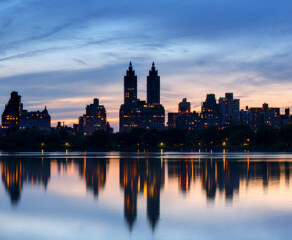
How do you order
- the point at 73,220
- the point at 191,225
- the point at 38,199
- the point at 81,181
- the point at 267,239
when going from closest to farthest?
the point at 267,239, the point at 191,225, the point at 73,220, the point at 38,199, the point at 81,181

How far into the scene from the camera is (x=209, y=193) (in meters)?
30.0

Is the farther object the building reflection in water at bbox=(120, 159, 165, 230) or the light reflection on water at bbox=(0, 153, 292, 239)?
the building reflection in water at bbox=(120, 159, 165, 230)

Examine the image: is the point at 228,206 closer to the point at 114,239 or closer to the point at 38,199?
the point at 114,239

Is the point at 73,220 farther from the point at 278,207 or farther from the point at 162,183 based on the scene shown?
the point at 162,183

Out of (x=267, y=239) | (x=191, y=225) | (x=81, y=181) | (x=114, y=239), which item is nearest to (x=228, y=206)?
(x=191, y=225)

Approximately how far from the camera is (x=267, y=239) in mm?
17125

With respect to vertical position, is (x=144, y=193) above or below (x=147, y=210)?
below

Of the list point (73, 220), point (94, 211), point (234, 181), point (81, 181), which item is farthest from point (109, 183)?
point (73, 220)

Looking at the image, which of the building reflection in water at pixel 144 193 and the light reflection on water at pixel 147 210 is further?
the building reflection in water at pixel 144 193

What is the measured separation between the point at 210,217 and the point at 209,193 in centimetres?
871

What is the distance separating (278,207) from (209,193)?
628cm

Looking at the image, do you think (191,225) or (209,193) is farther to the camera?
(209,193)

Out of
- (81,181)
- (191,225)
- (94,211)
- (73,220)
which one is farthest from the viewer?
(81,181)

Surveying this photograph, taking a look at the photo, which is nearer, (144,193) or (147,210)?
(147,210)
